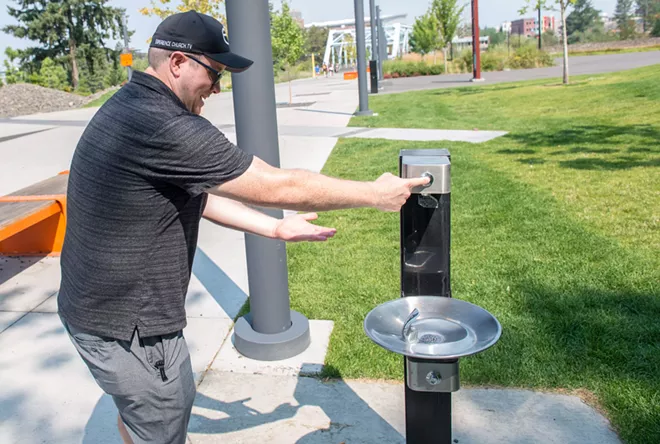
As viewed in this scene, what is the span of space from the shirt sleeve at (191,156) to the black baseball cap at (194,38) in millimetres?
239

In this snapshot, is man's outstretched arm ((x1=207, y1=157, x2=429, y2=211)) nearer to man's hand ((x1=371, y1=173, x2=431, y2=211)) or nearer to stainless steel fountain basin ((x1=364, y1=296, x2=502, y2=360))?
man's hand ((x1=371, y1=173, x2=431, y2=211))

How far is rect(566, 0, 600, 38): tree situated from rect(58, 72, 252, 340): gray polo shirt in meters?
95.8

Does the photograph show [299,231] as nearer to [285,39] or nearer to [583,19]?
[285,39]

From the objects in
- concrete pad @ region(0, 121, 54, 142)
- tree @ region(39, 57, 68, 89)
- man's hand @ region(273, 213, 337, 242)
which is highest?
tree @ region(39, 57, 68, 89)

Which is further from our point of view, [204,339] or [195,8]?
[195,8]

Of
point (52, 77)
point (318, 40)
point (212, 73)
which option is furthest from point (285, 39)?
point (318, 40)

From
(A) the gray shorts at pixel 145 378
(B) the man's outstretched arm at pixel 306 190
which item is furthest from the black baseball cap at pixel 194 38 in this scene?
(A) the gray shorts at pixel 145 378

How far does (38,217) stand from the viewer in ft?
17.1

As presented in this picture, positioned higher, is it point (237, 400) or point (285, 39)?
point (285, 39)

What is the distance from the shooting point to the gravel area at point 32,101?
74.1ft

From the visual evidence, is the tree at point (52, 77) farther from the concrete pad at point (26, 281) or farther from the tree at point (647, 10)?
the tree at point (647, 10)

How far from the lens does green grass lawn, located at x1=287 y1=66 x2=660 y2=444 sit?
3.48 meters

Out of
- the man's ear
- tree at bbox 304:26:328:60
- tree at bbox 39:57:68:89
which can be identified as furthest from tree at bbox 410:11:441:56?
tree at bbox 304:26:328:60

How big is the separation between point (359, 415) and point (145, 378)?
1.45 meters
